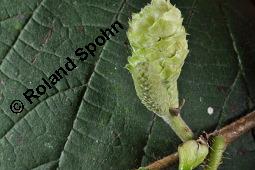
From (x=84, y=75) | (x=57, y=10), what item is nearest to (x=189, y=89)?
(x=84, y=75)

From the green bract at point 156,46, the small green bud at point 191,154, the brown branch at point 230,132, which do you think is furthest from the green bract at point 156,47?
the brown branch at point 230,132

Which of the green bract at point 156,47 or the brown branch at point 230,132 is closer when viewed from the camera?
the green bract at point 156,47

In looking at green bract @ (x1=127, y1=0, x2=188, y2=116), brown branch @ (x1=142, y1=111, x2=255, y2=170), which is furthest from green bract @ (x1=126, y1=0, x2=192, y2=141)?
brown branch @ (x1=142, y1=111, x2=255, y2=170)

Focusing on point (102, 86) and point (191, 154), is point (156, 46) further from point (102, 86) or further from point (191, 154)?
point (102, 86)

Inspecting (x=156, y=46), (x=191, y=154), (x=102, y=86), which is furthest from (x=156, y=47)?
(x=102, y=86)

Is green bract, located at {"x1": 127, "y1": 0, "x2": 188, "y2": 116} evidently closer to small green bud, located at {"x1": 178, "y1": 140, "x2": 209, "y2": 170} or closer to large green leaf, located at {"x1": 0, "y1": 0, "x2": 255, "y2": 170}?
small green bud, located at {"x1": 178, "y1": 140, "x2": 209, "y2": 170}

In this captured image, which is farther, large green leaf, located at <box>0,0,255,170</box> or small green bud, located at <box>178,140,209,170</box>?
large green leaf, located at <box>0,0,255,170</box>

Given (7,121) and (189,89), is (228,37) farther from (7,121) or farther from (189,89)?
(7,121)

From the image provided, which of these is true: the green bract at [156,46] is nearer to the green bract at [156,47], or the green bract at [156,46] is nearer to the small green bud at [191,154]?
the green bract at [156,47]
